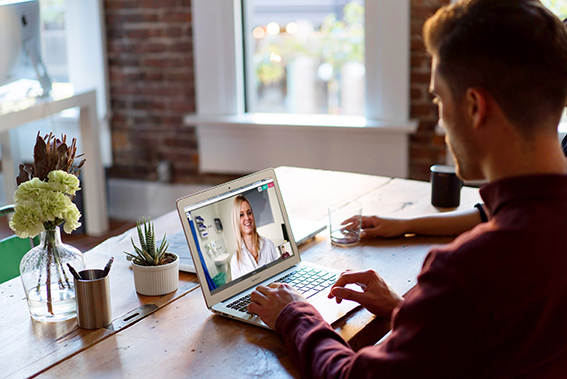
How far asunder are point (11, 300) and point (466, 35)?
3.52 feet

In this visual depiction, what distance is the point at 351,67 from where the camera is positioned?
3377mm

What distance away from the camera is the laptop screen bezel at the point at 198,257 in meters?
1.20

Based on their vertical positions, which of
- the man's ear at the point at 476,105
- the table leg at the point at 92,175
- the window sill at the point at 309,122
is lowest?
the table leg at the point at 92,175

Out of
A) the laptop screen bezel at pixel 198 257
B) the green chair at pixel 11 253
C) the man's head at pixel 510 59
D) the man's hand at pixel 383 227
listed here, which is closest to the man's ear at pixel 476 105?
the man's head at pixel 510 59

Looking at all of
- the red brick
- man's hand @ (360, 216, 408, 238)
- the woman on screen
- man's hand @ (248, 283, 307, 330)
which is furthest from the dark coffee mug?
the red brick

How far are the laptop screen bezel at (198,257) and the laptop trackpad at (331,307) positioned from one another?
148 mm

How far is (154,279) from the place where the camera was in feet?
4.21

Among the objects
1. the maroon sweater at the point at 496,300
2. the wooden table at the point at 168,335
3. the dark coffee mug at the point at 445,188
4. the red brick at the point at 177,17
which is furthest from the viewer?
the red brick at the point at 177,17

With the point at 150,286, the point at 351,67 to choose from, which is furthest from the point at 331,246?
the point at 351,67

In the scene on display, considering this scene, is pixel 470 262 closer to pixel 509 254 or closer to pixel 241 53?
pixel 509 254

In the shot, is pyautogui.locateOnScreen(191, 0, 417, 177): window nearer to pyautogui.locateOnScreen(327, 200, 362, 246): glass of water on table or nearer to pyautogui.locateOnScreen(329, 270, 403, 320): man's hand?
pyautogui.locateOnScreen(327, 200, 362, 246): glass of water on table

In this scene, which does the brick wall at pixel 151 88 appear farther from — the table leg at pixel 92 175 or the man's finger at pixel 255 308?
the man's finger at pixel 255 308

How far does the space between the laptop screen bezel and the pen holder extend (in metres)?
0.18

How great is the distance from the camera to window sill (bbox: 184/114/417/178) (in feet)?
10.4
